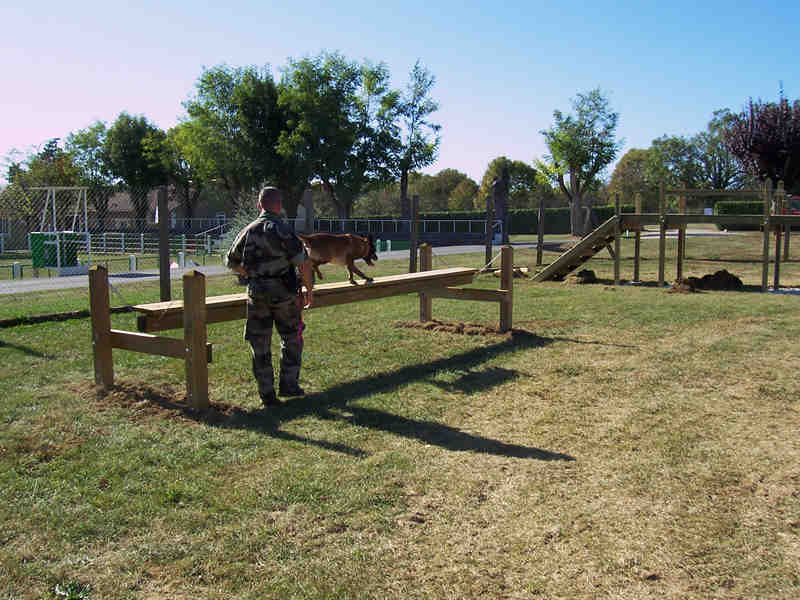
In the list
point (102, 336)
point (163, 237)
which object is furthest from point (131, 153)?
point (102, 336)

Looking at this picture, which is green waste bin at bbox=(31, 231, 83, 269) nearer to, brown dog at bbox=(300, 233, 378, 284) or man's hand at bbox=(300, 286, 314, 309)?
brown dog at bbox=(300, 233, 378, 284)

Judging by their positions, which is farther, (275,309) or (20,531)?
(275,309)

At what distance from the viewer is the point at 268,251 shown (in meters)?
5.50

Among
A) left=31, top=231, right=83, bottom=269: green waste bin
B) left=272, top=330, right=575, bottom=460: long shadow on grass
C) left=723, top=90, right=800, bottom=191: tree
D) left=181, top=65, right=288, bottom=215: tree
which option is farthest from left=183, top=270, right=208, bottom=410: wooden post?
left=181, top=65, right=288, bottom=215: tree

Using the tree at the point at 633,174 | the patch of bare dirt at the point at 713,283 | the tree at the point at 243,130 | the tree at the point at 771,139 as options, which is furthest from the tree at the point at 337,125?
the tree at the point at 633,174

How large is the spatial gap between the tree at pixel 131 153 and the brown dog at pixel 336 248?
2419 inches

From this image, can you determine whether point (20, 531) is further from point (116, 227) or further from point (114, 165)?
point (114, 165)

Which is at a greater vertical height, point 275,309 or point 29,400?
point 275,309

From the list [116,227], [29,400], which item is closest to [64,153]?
[116,227]

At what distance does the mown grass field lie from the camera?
10.1 feet

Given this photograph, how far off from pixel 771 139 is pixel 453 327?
31230 millimetres

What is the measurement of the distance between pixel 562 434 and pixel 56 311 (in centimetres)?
836

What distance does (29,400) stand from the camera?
18.8ft

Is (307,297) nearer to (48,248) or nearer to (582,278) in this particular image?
(582,278)
